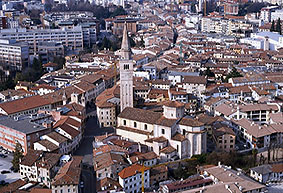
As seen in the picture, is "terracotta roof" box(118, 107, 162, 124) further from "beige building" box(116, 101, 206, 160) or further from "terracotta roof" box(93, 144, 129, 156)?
"terracotta roof" box(93, 144, 129, 156)

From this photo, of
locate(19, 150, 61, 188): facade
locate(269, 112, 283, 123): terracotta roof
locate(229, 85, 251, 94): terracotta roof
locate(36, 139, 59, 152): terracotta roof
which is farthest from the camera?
locate(229, 85, 251, 94): terracotta roof

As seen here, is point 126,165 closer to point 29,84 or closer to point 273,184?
point 273,184

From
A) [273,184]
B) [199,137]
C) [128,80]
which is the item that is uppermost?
[128,80]

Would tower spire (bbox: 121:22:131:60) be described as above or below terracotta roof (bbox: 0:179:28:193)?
above

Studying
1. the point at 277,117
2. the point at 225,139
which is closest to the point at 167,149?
the point at 225,139

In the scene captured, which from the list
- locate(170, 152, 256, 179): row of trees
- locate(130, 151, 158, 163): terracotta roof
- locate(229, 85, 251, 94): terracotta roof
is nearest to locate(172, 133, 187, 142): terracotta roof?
locate(170, 152, 256, 179): row of trees

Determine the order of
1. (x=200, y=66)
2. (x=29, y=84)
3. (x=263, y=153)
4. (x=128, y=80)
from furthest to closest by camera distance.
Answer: (x=200, y=66)
(x=29, y=84)
(x=128, y=80)
(x=263, y=153)

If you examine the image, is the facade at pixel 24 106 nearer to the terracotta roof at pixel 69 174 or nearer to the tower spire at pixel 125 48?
the tower spire at pixel 125 48

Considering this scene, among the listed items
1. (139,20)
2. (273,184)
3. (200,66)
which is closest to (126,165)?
(273,184)
